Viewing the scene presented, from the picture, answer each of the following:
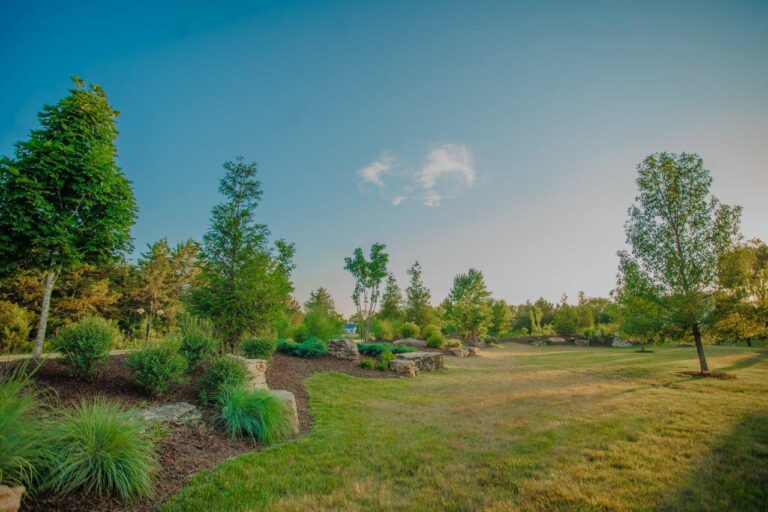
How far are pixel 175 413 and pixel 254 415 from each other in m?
1.10

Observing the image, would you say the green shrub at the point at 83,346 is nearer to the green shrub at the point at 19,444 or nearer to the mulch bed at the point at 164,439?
the mulch bed at the point at 164,439

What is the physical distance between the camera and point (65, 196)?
245 inches

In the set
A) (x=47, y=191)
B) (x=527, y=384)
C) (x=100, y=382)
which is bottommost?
(x=527, y=384)

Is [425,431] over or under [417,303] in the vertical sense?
under

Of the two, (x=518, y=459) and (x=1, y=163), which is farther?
(x=1, y=163)

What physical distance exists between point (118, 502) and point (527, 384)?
31.4ft

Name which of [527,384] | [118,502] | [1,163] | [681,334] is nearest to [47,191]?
[1,163]

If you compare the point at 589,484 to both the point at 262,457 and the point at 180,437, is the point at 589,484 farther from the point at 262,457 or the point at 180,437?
the point at 180,437

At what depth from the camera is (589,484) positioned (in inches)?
120

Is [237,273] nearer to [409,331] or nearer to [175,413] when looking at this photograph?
[175,413]

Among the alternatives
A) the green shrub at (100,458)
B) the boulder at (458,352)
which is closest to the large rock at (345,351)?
the boulder at (458,352)

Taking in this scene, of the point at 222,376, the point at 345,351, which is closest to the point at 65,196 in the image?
the point at 222,376

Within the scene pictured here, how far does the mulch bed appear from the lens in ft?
8.48

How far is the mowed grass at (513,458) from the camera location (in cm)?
285
